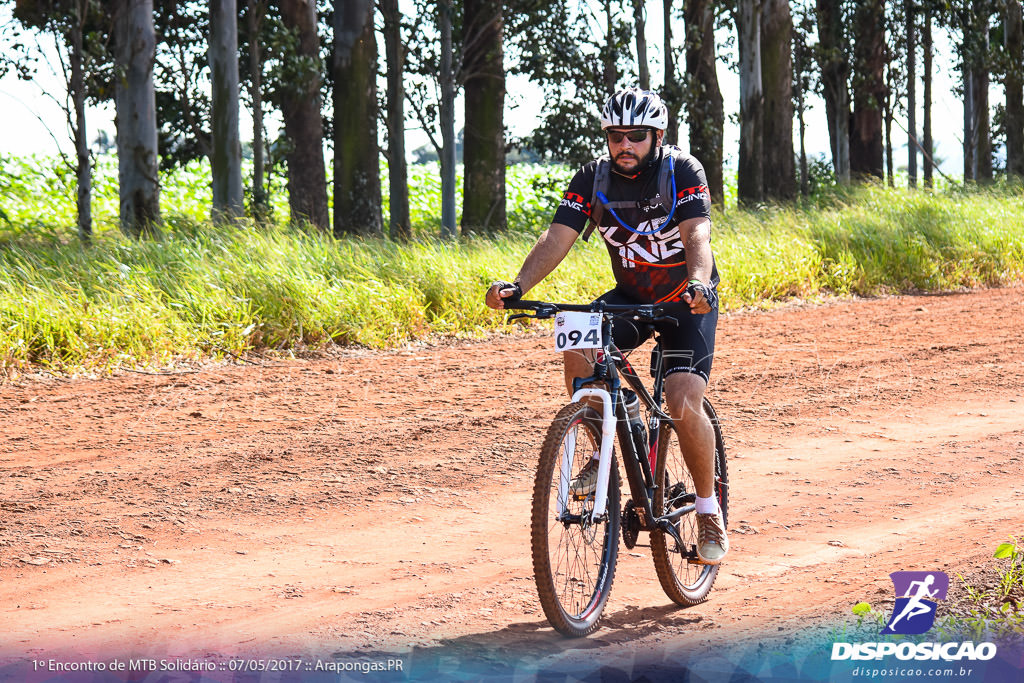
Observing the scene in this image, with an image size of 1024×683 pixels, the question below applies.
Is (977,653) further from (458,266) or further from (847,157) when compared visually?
(847,157)

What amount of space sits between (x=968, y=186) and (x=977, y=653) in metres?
21.3

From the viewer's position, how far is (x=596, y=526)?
4262 mm

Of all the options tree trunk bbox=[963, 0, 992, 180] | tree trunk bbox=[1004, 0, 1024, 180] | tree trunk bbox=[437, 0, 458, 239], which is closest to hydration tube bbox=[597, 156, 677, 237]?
tree trunk bbox=[437, 0, 458, 239]

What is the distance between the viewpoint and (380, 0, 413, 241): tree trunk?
20.0 meters

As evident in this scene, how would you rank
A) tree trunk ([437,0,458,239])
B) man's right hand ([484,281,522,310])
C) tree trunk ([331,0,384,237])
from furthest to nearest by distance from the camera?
tree trunk ([437,0,458,239]) → tree trunk ([331,0,384,237]) → man's right hand ([484,281,522,310])

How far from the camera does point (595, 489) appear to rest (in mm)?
4168

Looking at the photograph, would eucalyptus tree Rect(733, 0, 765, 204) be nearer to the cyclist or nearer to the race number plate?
the cyclist

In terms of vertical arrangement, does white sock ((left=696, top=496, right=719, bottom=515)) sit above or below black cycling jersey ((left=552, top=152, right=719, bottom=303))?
below

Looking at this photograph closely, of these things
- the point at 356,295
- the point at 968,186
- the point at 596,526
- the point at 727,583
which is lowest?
the point at 727,583

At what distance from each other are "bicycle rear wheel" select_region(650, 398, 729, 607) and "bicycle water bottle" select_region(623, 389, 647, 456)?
23cm

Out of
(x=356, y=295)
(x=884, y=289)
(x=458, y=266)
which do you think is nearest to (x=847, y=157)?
(x=884, y=289)

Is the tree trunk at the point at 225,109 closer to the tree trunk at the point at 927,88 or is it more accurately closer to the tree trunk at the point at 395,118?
the tree trunk at the point at 395,118

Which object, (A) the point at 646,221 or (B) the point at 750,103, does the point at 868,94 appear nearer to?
(B) the point at 750,103

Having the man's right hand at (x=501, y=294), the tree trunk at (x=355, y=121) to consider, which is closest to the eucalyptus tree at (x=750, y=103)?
the tree trunk at (x=355, y=121)
